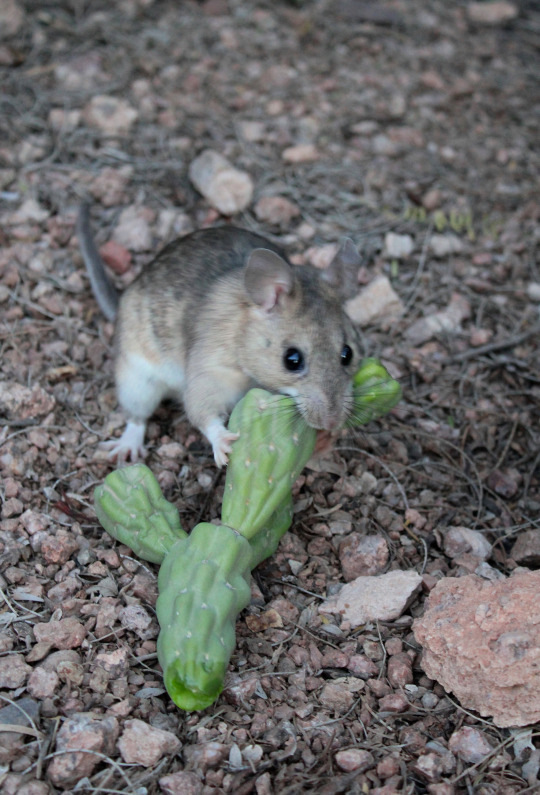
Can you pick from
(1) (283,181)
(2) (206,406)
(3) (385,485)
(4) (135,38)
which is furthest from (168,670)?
(4) (135,38)

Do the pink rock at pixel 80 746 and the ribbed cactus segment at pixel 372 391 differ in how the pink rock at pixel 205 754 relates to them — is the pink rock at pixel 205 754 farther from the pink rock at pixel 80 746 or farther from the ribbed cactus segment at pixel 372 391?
the ribbed cactus segment at pixel 372 391

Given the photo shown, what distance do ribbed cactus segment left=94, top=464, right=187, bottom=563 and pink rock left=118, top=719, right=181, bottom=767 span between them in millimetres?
698

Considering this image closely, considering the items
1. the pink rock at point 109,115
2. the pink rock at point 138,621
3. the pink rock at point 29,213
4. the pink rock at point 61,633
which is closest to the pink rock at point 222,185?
the pink rock at point 109,115

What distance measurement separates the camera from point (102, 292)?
16.8 ft

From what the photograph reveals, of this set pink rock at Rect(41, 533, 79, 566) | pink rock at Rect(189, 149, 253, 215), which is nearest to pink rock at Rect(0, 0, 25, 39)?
pink rock at Rect(189, 149, 253, 215)

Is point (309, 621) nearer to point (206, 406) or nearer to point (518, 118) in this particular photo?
point (206, 406)

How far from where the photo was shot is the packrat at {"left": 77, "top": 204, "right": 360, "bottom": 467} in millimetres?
3775

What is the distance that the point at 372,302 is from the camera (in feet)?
17.3

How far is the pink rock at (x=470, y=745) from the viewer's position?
307 cm

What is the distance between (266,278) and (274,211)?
2174 millimetres

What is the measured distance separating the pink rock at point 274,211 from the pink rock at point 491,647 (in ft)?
10.9

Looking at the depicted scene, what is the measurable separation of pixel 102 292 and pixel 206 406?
1406mm

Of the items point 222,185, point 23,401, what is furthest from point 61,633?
point 222,185

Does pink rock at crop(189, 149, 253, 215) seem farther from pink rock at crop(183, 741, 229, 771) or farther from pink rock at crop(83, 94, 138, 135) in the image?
pink rock at crop(183, 741, 229, 771)
